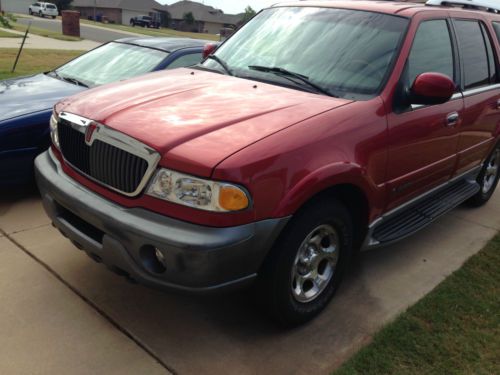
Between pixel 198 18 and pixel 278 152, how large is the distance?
299 ft

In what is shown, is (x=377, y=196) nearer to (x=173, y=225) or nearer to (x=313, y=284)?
(x=313, y=284)

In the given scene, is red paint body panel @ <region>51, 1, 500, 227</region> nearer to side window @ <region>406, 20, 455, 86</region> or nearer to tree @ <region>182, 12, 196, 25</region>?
side window @ <region>406, 20, 455, 86</region>

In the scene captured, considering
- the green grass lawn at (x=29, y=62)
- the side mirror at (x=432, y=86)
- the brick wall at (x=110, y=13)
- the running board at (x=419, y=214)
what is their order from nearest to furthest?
the side mirror at (x=432, y=86)
the running board at (x=419, y=214)
the green grass lawn at (x=29, y=62)
the brick wall at (x=110, y=13)

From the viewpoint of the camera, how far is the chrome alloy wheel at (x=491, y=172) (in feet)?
17.1

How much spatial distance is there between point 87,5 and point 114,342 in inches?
3459

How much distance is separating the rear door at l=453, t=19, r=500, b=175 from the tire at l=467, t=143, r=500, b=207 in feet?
1.37

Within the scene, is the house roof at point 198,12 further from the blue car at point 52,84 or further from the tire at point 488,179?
the tire at point 488,179

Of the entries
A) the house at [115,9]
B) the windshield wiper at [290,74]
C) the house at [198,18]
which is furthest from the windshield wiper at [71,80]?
the house at [198,18]

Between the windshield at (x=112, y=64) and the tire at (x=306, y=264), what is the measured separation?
311 centimetres

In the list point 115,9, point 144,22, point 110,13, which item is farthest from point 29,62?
point 110,13

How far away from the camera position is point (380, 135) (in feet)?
9.98

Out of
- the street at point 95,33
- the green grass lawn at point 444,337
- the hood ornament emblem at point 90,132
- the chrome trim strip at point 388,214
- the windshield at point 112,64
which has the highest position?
the hood ornament emblem at point 90,132

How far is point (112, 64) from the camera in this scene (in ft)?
18.2

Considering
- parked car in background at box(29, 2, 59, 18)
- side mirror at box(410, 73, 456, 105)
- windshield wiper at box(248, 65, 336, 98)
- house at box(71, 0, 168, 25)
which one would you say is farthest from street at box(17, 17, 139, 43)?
house at box(71, 0, 168, 25)
